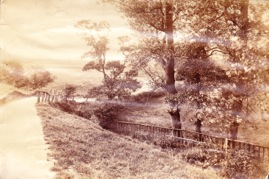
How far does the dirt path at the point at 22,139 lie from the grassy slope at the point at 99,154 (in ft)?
0.11

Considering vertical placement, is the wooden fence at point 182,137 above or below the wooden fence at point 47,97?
below

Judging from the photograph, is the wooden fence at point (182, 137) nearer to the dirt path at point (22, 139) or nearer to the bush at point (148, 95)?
the bush at point (148, 95)

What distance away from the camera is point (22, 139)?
4.67 feet

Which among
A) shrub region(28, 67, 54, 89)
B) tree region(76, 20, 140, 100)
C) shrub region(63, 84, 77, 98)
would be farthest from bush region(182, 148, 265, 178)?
shrub region(28, 67, 54, 89)

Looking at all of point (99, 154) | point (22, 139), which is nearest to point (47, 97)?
point (22, 139)

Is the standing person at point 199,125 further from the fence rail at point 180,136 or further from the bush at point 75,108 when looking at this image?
the bush at point 75,108

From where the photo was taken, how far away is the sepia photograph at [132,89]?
1412 millimetres

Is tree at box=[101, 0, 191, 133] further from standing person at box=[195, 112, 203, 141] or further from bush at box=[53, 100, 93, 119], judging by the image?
bush at box=[53, 100, 93, 119]

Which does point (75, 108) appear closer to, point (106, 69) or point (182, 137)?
point (106, 69)

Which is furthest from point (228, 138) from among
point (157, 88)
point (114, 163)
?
point (114, 163)

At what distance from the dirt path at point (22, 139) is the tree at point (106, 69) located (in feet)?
0.83

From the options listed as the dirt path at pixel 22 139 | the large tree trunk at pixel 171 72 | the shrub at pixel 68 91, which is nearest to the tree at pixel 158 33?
the large tree trunk at pixel 171 72

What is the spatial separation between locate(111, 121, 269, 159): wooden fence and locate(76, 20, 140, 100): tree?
129 mm

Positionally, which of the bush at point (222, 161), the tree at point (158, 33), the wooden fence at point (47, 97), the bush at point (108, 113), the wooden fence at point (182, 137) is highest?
the tree at point (158, 33)
